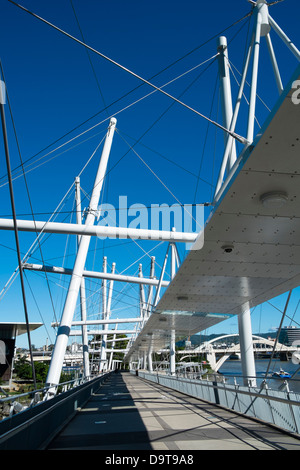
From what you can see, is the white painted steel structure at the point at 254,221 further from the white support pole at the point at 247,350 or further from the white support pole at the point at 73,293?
the white support pole at the point at 73,293

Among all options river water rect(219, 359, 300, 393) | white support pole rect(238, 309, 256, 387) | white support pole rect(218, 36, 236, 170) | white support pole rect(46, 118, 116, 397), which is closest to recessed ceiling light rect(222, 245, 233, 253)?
river water rect(219, 359, 300, 393)

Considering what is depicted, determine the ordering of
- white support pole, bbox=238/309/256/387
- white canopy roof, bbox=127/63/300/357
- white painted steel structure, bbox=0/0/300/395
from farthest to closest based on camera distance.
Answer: white support pole, bbox=238/309/256/387, white painted steel structure, bbox=0/0/300/395, white canopy roof, bbox=127/63/300/357

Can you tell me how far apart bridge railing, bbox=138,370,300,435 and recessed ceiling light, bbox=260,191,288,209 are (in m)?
4.29

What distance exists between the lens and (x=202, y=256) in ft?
31.4

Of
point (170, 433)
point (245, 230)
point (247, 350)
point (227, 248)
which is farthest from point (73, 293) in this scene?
point (245, 230)

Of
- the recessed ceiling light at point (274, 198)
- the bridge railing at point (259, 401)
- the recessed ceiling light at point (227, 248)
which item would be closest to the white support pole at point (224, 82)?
the recessed ceiling light at point (227, 248)

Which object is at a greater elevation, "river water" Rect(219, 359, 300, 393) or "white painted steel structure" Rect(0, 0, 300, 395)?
"white painted steel structure" Rect(0, 0, 300, 395)

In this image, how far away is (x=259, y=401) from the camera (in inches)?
429

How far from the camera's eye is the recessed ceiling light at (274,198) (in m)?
6.39

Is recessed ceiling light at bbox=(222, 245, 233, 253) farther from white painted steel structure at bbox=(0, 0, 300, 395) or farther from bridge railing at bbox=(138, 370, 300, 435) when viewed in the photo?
bridge railing at bbox=(138, 370, 300, 435)

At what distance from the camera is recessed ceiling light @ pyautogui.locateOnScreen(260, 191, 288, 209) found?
6.39m
